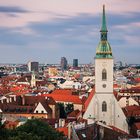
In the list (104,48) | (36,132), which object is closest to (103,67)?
(104,48)

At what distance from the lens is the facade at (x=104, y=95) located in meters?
62.5

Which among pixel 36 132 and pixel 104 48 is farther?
pixel 104 48

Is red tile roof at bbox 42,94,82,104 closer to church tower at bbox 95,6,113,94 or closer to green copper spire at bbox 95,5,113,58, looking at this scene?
church tower at bbox 95,6,113,94

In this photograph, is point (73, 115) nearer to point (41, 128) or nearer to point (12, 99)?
point (12, 99)

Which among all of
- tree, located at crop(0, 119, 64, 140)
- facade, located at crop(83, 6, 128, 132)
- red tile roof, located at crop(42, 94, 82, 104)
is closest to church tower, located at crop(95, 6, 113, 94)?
facade, located at crop(83, 6, 128, 132)

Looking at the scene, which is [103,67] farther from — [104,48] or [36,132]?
[36,132]

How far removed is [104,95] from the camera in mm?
63156

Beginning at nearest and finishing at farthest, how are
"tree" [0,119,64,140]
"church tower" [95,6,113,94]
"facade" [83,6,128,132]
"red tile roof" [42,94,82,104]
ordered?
"tree" [0,119,64,140]
"facade" [83,6,128,132]
"church tower" [95,6,113,94]
"red tile roof" [42,94,82,104]

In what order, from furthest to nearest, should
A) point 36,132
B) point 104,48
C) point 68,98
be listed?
1. point 68,98
2. point 104,48
3. point 36,132

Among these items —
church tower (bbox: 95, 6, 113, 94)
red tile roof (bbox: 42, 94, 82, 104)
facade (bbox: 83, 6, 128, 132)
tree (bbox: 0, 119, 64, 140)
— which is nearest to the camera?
tree (bbox: 0, 119, 64, 140)

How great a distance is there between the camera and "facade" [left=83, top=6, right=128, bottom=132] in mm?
62528

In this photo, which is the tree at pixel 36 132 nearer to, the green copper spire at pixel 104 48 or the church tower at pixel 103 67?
the church tower at pixel 103 67

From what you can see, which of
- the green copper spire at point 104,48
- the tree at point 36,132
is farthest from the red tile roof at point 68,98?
the tree at point 36,132

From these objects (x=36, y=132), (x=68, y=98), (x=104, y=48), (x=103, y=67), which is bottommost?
(x=68, y=98)
